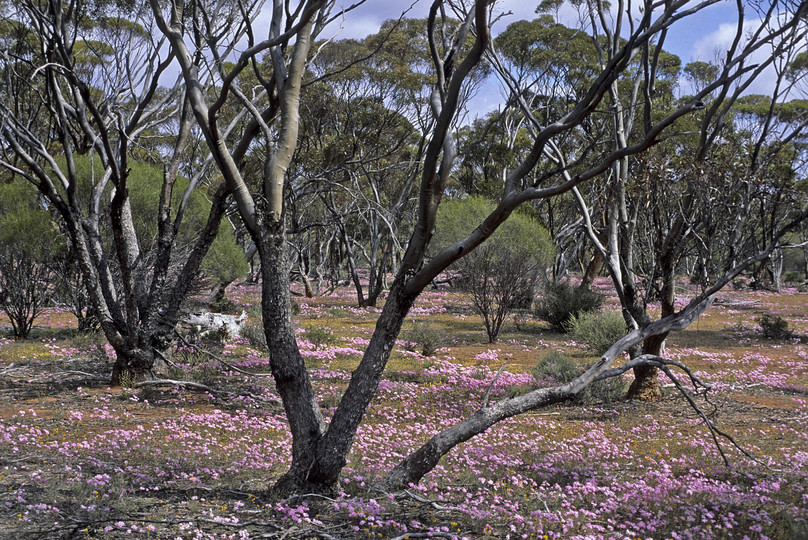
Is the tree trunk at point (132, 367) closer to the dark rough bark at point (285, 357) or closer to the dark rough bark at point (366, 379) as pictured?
the dark rough bark at point (285, 357)

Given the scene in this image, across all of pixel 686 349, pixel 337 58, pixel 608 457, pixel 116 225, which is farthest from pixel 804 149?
pixel 116 225

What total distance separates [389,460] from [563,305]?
14319mm

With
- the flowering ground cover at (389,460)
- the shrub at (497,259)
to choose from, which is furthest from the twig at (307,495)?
the shrub at (497,259)

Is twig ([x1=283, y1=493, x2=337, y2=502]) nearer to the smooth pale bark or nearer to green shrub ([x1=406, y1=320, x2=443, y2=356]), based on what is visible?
the smooth pale bark

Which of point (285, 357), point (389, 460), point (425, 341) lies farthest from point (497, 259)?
point (285, 357)

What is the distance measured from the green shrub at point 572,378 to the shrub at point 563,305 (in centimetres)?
776

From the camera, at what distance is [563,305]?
63.2 feet

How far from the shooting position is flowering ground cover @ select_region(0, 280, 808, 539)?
402 centimetres

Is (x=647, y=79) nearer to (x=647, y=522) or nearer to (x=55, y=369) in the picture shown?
(x=647, y=522)

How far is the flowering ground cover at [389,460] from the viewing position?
4.02m

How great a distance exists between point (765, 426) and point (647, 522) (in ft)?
15.4

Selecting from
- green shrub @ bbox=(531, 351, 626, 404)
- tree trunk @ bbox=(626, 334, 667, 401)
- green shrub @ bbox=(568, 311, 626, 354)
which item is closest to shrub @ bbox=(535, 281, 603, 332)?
green shrub @ bbox=(568, 311, 626, 354)

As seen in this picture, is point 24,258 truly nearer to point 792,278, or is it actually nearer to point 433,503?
point 433,503

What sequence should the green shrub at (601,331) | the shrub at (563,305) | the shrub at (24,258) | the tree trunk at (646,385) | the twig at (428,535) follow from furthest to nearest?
the shrub at (563,305) < the green shrub at (601,331) < the shrub at (24,258) < the tree trunk at (646,385) < the twig at (428,535)
